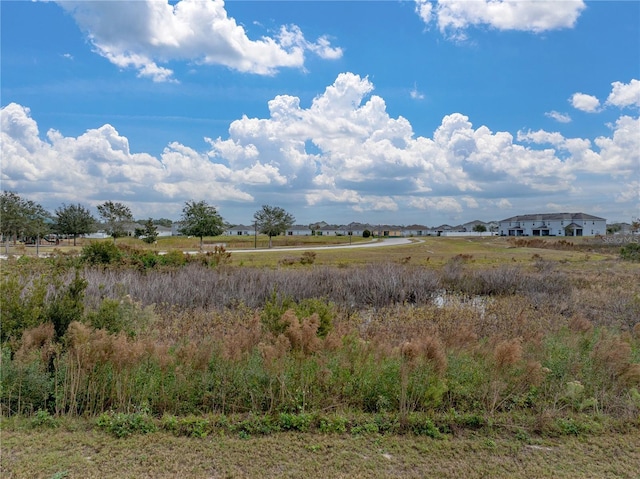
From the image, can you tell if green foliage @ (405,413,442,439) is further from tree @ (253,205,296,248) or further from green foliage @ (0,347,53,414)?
tree @ (253,205,296,248)

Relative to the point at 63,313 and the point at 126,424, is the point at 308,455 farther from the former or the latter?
the point at 63,313

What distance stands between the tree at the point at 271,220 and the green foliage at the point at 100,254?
3800 centimetres

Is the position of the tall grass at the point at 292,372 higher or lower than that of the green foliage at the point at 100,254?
lower

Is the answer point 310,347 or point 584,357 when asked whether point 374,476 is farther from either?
point 584,357

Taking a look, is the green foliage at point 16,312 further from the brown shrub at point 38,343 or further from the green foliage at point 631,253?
the green foliage at point 631,253

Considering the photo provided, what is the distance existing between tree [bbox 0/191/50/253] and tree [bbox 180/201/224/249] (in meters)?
14.8

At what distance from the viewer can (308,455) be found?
3715 millimetres

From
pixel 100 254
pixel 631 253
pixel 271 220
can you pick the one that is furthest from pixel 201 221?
pixel 631 253

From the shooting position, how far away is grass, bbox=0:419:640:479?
11.3ft

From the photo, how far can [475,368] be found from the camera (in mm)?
5156

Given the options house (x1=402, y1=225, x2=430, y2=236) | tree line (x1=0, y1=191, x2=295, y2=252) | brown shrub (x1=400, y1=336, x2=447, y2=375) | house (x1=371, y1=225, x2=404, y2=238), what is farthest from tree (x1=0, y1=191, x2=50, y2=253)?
house (x1=402, y1=225, x2=430, y2=236)

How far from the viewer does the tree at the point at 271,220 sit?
55250 millimetres

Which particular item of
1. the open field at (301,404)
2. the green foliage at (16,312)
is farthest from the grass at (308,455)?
the green foliage at (16,312)

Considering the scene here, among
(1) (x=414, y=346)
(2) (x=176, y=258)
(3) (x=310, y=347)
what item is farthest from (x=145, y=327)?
(2) (x=176, y=258)
